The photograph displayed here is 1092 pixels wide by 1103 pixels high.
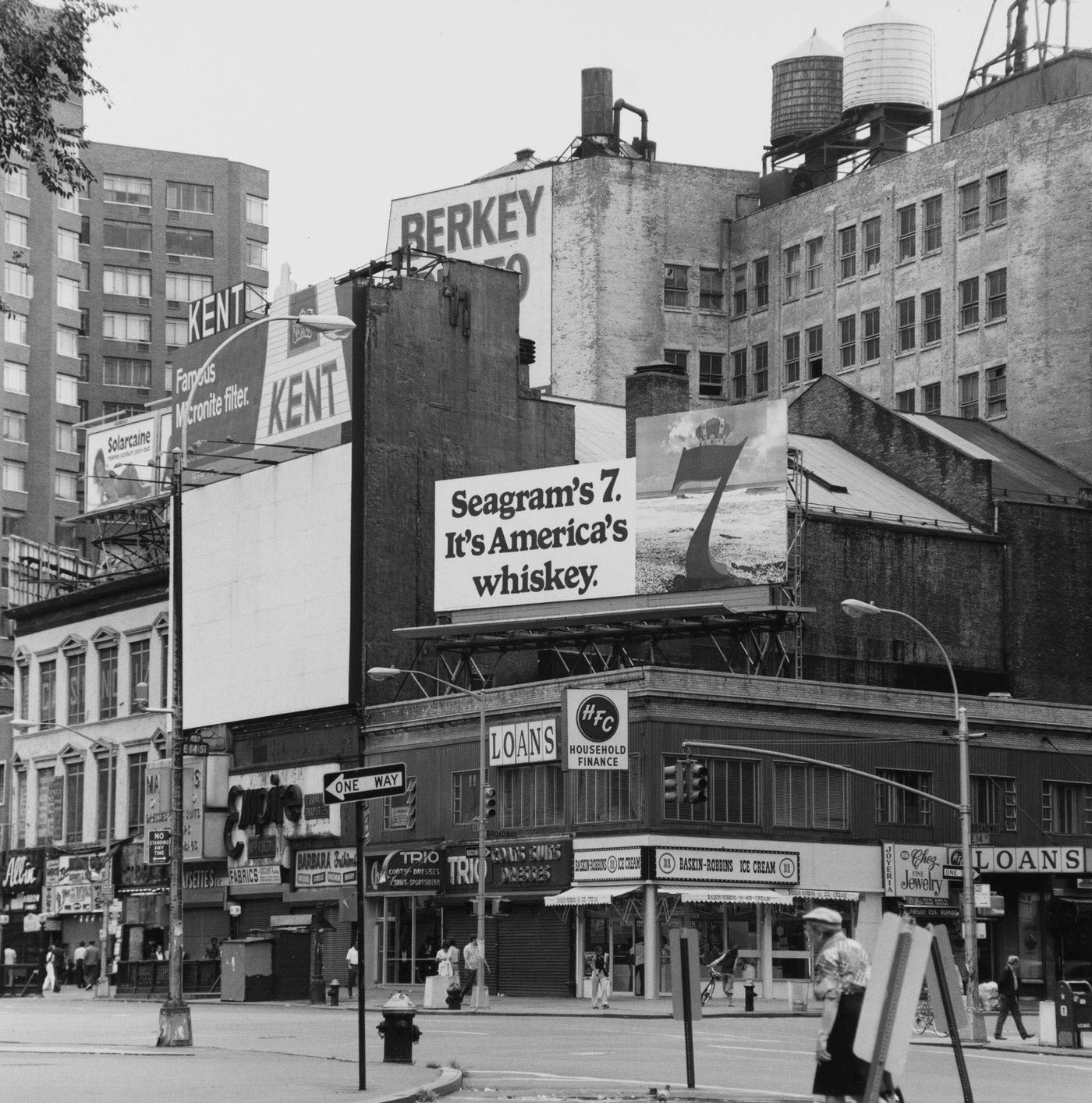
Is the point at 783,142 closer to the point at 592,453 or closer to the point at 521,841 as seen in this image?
the point at 592,453

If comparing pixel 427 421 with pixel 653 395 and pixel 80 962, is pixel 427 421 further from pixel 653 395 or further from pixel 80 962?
pixel 80 962

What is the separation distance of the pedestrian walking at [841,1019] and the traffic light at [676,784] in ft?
109

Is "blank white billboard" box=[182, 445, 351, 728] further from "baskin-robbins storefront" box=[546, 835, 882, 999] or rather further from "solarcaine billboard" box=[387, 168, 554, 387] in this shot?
"solarcaine billboard" box=[387, 168, 554, 387]

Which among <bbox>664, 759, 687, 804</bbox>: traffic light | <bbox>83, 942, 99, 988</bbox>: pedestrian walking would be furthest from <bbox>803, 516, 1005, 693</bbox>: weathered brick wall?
<bbox>83, 942, 99, 988</bbox>: pedestrian walking

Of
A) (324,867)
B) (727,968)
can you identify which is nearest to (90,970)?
(324,867)

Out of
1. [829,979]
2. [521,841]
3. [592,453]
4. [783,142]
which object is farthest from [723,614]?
[829,979]

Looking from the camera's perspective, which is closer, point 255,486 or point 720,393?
point 255,486

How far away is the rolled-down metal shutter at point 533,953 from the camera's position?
66688 mm

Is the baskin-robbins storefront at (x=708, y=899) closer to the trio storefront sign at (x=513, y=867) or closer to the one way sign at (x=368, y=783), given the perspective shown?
the trio storefront sign at (x=513, y=867)

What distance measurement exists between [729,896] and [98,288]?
95475 millimetres

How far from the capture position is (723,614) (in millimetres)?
70562

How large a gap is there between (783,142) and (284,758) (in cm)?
4468

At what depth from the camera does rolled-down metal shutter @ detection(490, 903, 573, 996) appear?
219ft

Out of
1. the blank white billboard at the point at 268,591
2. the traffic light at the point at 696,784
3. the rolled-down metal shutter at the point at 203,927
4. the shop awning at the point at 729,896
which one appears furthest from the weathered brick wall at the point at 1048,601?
the rolled-down metal shutter at the point at 203,927
